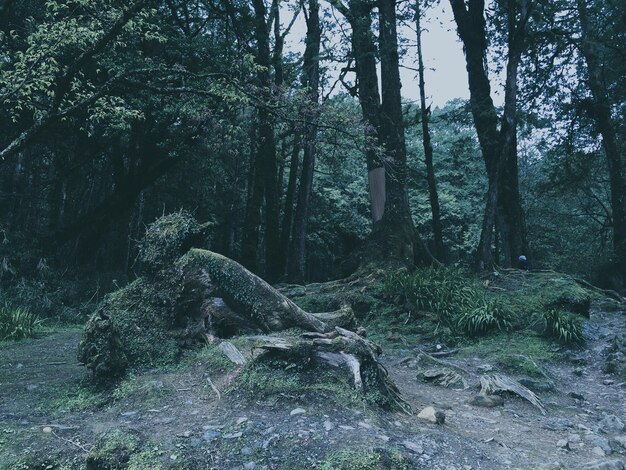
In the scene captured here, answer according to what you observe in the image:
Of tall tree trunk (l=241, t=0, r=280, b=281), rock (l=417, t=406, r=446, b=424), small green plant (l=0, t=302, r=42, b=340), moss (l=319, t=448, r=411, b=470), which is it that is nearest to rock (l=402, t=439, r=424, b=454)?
moss (l=319, t=448, r=411, b=470)

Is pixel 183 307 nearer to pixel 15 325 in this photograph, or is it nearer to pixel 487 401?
pixel 487 401

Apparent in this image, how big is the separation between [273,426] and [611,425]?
11.2 ft

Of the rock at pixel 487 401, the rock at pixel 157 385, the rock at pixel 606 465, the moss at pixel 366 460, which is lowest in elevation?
the rock at pixel 487 401

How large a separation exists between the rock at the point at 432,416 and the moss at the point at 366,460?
0.96 metres

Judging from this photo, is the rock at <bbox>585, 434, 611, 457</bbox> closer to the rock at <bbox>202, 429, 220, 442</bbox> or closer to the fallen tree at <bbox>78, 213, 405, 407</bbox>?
the fallen tree at <bbox>78, 213, 405, 407</bbox>

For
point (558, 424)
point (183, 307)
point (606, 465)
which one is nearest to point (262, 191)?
point (183, 307)

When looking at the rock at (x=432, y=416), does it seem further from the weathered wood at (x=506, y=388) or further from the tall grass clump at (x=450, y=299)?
the tall grass clump at (x=450, y=299)

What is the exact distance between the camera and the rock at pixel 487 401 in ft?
16.6

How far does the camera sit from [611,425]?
4.53 m

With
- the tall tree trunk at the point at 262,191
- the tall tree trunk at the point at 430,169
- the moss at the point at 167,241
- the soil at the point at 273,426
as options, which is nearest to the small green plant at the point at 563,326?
the soil at the point at 273,426

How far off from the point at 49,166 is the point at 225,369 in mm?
18926

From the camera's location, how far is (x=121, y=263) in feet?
54.1

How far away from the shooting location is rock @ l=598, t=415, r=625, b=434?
446 cm

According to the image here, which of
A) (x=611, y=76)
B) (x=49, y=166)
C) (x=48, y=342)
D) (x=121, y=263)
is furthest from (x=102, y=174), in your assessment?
(x=611, y=76)
